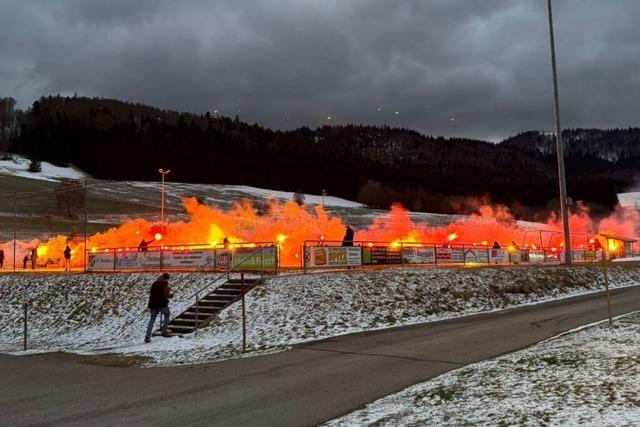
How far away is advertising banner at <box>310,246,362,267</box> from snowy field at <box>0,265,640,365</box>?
2.27 metres

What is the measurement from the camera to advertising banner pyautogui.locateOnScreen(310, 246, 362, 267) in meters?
23.4

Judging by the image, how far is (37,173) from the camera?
124 m

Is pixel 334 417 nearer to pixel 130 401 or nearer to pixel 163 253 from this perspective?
pixel 130 401

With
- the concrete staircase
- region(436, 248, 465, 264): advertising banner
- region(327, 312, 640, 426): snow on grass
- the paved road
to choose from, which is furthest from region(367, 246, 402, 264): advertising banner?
region(327, 312, 640, 426): snow on grass

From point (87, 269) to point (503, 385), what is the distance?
28181 millimetres

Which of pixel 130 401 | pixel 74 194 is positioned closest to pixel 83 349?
pixel 130 401

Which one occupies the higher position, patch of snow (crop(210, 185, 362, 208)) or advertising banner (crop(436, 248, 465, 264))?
patch of snow (crop(210, 185, 362, 208))

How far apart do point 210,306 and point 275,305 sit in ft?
8.74

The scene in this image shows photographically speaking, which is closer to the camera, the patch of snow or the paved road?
the paved road

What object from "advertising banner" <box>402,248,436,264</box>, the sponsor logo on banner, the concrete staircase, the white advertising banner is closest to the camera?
the concrete staircase

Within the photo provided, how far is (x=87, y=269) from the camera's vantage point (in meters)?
30.8

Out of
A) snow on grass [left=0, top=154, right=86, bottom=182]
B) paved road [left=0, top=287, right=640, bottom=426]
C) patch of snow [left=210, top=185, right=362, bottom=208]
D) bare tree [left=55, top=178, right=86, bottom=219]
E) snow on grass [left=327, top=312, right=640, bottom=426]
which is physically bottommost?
paved road [left=0, top=287, right=640, bottom=426]

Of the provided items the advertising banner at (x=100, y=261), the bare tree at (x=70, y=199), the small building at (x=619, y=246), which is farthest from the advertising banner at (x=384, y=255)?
the bare tree at (x=70, y=199)

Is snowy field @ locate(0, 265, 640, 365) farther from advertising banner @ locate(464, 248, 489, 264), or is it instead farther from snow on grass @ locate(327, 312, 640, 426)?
snow on grass @ locate(327, 312, 640, 426)
